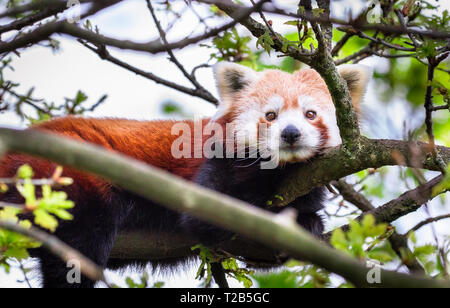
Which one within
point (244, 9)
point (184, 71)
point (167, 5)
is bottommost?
point (244, 9)

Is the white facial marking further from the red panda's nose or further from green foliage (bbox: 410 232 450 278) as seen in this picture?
green foliage (bbox: 410 232 450 278)

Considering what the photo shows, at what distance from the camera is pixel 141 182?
5.50ft

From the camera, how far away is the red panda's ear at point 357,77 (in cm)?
446

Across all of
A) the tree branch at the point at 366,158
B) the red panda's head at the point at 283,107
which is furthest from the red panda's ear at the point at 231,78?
the tree branch at the point at 366,158

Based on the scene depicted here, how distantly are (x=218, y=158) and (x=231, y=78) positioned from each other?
2.74ft

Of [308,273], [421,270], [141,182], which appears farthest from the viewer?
[421,270]

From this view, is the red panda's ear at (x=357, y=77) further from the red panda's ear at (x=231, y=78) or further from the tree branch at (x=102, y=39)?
the tree branch at (x=102, y=39)

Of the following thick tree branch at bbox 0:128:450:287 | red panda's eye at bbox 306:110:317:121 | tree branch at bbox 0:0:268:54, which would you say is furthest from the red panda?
thick tree branch at bbox 0:128:450:287

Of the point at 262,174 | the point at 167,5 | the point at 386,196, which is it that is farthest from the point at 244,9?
the point at 386,196

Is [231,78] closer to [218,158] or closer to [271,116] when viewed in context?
[271,116]

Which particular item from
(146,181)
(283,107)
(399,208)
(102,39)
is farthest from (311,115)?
(146,181)

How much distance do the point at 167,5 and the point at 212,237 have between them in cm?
240

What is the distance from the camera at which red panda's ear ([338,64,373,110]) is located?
14.6 ft
